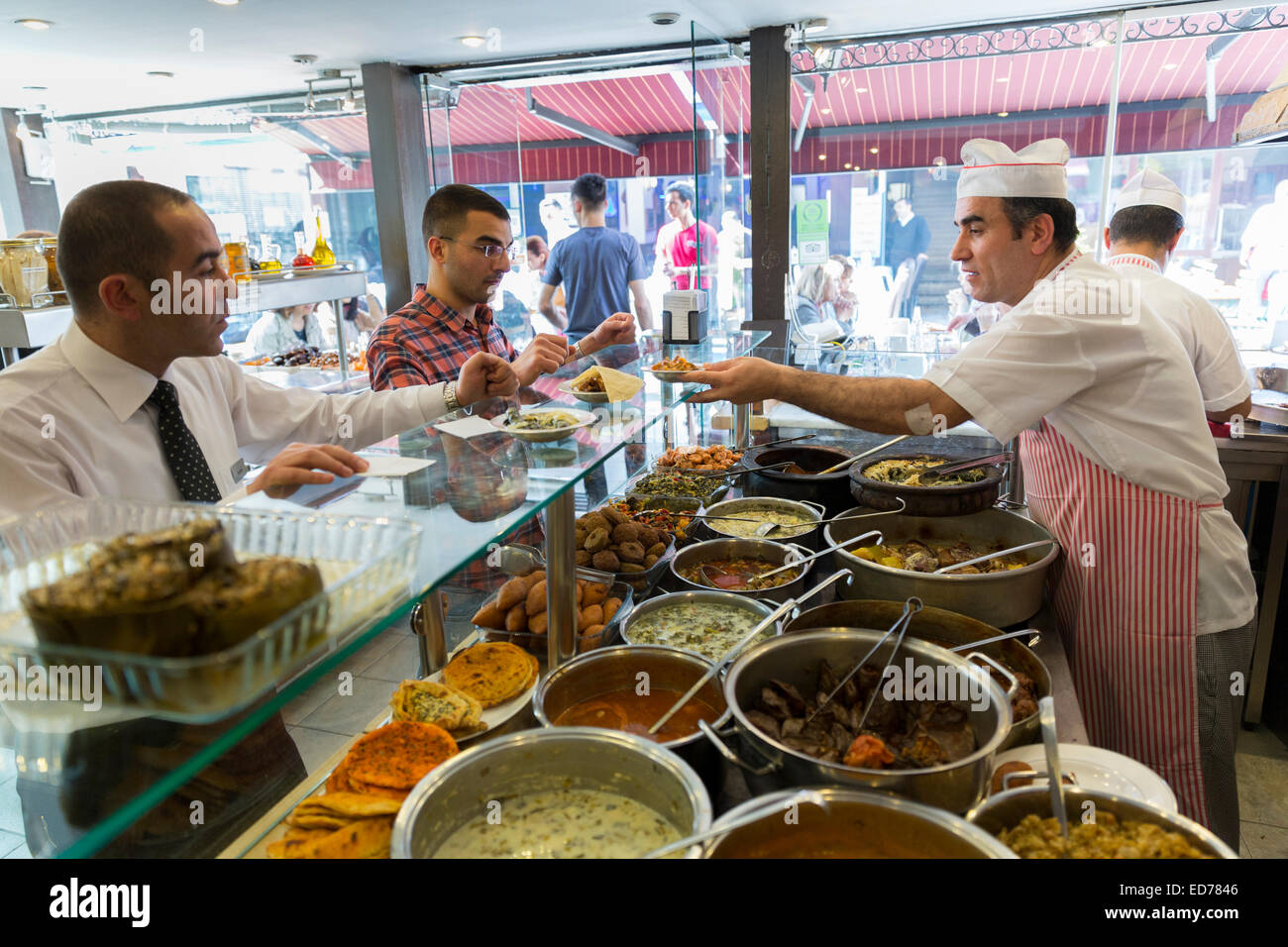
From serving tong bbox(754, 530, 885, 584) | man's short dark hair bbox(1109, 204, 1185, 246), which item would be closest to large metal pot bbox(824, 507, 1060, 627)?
serving tong bbox(754, 530, 885, 584)

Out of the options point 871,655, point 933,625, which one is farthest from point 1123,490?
point 871,655

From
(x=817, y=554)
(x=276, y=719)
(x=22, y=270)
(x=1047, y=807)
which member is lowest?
(x=276, y=719)

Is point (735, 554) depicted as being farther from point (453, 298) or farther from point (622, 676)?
point (453, 298)

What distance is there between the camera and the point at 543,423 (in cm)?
171

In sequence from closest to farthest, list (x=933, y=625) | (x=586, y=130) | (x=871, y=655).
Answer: (x=871, y=655) < (x=933, y=625) < (x=586, y=130)

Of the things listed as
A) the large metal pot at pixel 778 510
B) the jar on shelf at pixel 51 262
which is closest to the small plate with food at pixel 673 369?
the large metal pot at pixel 778 510

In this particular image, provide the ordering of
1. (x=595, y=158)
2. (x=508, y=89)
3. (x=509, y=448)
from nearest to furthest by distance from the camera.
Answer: (x=509, y=448), (x=508, y=89), (x=595, y=158)

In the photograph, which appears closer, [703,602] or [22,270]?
[703,602]

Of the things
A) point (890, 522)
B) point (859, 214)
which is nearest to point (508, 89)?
point (859, 214)

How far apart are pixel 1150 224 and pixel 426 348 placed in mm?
3295

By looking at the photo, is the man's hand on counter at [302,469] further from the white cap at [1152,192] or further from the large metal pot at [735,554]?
the white cap at [1152,192]

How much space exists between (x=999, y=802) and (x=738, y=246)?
5.15m

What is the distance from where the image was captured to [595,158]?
31.9ft
